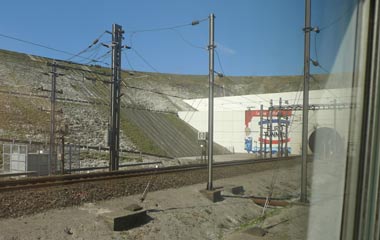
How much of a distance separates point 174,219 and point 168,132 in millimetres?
40406

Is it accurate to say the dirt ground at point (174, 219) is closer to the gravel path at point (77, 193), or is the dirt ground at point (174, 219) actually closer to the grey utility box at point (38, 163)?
the gravel path at point (77, 193)

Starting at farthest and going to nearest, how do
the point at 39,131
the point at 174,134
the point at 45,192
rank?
1. the point at 174,134
2. the point at 39,131
3. the point at 45,192

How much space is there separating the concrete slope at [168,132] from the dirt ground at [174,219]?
99.6ft

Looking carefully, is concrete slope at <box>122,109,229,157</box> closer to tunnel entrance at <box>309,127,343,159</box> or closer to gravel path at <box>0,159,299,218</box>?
gravel path at <box>0,159,299,218</box>

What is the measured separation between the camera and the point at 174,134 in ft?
163

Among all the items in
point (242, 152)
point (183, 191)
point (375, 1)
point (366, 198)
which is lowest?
point (242, 152)

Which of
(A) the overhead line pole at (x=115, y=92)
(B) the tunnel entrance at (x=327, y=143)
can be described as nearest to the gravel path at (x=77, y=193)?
(B) the tunnel entrance at (x=327, y=143)

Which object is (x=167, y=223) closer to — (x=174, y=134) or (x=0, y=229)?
(x=0, y=229)

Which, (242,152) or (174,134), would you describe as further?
(174,134)

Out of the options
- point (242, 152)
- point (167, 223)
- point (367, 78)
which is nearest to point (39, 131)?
point (242, 152)

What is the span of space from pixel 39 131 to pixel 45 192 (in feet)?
91.9

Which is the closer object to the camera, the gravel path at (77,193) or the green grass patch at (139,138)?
the gravel path at (77,193)

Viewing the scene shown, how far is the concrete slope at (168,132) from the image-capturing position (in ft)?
146

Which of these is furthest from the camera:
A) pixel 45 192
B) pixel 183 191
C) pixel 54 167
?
pixel 54 167
